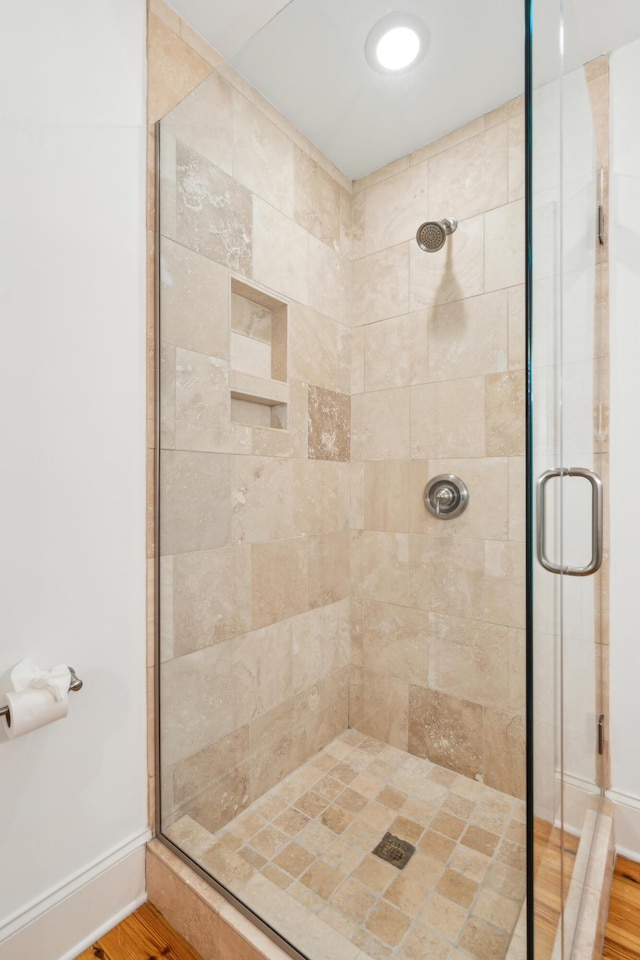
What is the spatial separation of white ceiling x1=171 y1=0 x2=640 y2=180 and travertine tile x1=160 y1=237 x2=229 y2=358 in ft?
1.68

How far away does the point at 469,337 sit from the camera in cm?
127

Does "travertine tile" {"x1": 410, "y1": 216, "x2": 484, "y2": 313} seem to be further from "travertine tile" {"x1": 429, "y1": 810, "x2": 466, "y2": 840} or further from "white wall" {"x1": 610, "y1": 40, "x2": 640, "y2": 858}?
"travertine tile" {"x1": 429, "y1": 810, "x2": 466, "y2": 840}

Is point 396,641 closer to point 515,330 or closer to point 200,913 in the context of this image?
point 200,913

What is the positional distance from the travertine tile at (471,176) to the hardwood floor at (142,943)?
193cm

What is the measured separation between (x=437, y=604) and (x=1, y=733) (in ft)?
3.59

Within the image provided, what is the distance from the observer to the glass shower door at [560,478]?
27.8 inches

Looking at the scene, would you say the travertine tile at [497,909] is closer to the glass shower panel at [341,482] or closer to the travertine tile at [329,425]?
the glass shower panel at [341,482]

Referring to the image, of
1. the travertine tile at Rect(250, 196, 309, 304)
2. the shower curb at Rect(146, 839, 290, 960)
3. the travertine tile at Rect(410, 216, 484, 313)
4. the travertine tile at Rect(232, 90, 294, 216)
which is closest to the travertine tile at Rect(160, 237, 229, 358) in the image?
the travertine tile at Rect(250, 196, 309, 304)

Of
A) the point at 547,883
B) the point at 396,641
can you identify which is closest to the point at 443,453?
the point at 396,641

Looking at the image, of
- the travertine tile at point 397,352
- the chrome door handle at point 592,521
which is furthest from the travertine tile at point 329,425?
the chrome door handle at point 592,521

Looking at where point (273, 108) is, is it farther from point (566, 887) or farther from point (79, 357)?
point (566, 887)

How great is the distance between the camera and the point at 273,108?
1.25 meters

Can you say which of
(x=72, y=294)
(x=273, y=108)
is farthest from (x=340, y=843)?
(x=273, y=108)

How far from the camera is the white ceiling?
0.99 meters
